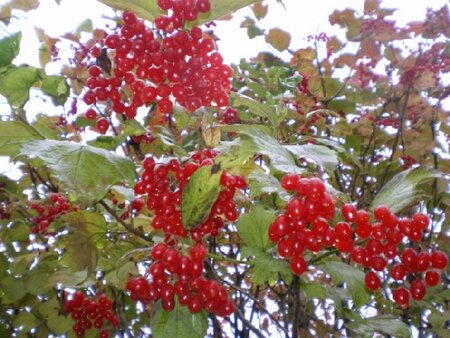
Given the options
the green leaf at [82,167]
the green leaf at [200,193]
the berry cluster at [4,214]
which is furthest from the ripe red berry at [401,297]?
the berry cluster at [4,214]

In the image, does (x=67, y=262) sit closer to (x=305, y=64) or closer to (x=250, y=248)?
(x=250, y=248)

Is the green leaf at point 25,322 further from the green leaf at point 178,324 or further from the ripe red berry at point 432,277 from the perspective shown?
the ripe red berry at point 432,277

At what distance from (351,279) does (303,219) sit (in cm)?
36

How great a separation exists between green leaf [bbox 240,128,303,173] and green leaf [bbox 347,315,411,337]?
62cm

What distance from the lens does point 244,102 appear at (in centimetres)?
115

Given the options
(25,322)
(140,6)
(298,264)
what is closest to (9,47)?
(140,6)

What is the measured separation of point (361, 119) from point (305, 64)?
319 mm

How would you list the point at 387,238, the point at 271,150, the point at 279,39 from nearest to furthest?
the point at 271,150, the point at 387,238, the point at 279,39

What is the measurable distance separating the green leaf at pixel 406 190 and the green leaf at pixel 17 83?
2.82 ft

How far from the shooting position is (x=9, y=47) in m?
1.08

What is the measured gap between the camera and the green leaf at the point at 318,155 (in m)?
0.92

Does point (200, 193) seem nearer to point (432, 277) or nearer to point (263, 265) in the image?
point (263, 265)

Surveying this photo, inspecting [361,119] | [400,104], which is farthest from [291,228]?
[400,104]

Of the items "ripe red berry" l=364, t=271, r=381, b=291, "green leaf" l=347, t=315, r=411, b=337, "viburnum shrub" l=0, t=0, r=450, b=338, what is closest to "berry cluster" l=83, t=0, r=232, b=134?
"viburnum shrub" l=0, t=0, r=450, b=338
